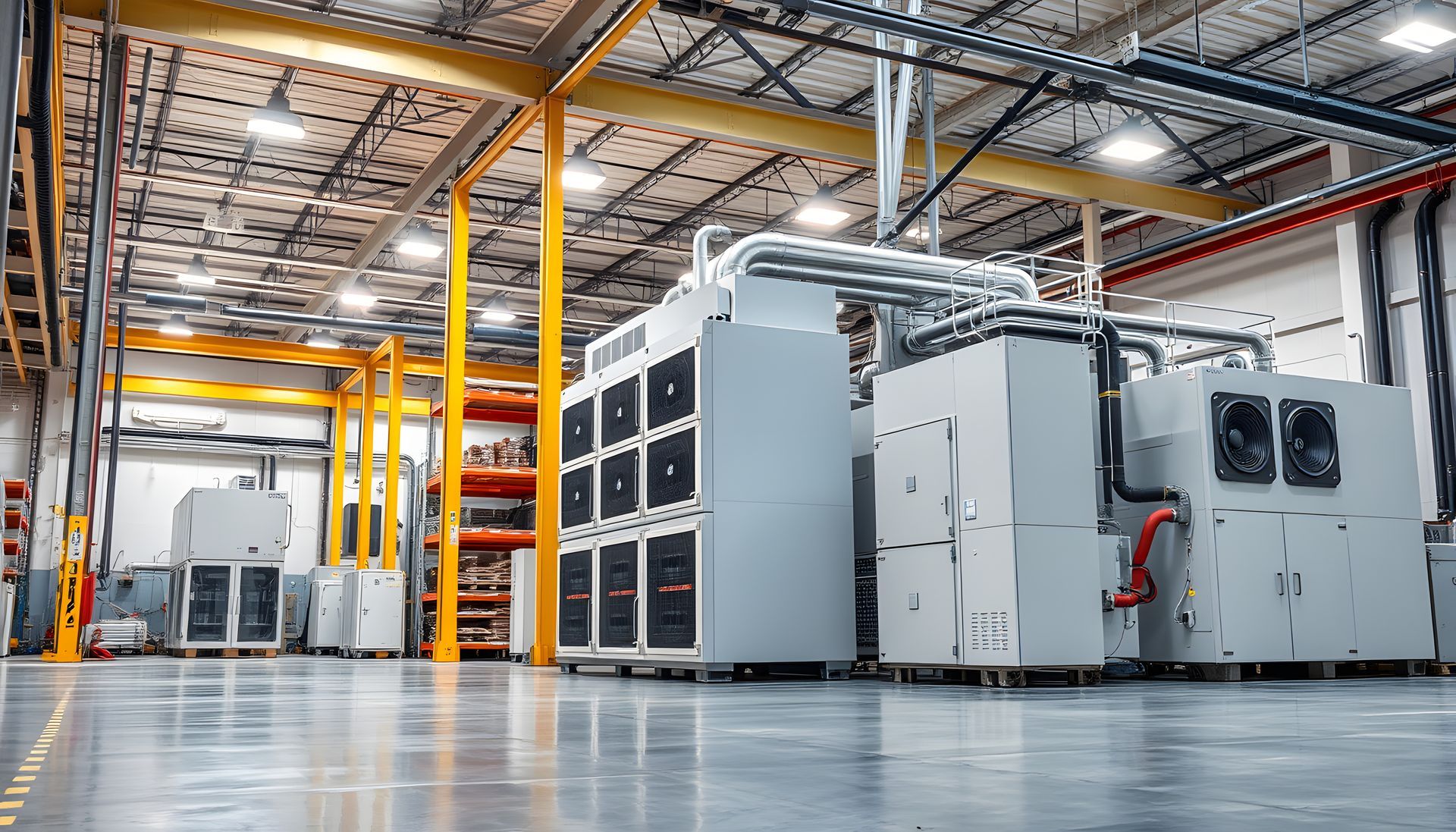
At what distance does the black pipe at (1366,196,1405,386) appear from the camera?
18062 mm

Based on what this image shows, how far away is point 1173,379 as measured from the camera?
11008 millimetres

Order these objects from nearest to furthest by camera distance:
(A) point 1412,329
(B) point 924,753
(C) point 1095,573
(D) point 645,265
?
(B) point 924,753 → (C) point 1095,573 → (A) point 1412,329 → (D) point 645,265

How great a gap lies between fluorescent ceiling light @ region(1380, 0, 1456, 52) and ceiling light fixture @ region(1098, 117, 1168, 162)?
3335mm

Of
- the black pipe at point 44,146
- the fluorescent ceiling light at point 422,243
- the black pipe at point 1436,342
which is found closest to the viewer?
the black pipe at point 44,146

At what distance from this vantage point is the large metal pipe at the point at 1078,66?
11.9 meters

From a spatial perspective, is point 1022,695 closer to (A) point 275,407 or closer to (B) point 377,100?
(B) point 377,100

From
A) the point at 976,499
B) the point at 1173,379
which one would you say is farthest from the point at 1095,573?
Answer: the point at 1173,379

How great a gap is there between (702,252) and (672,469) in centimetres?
267

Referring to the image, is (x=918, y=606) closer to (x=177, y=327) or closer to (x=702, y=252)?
(x=702, y=252)

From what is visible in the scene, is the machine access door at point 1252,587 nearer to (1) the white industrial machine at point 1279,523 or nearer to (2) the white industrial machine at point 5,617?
(1) the white industrial machine at point 1279,523

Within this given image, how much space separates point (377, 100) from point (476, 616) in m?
9.00

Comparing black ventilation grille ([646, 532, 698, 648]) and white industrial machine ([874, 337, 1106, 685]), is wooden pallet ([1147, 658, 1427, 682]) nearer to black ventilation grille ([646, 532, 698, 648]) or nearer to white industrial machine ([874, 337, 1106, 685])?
white industrial machine ([874, 337, 1106, 685])

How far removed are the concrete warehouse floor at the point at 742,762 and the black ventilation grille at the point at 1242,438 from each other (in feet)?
10.2

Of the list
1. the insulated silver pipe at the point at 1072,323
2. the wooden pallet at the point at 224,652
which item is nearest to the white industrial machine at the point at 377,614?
the wooden pallet at the point at 224,652
